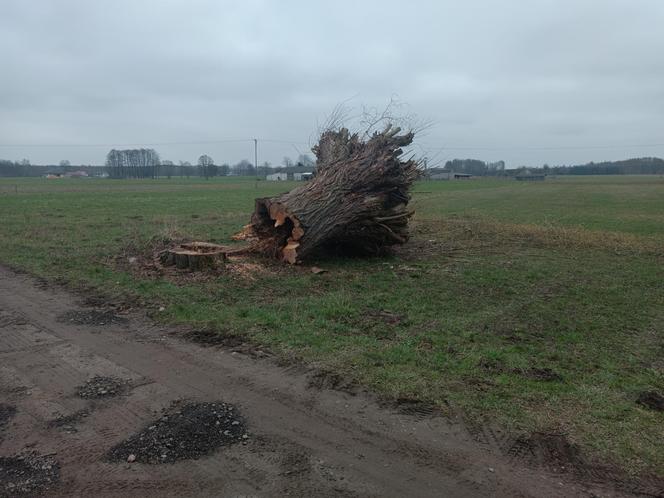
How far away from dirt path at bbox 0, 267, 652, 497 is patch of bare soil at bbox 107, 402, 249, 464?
60 mm

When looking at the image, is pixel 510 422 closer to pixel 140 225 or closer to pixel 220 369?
pixel 220 369

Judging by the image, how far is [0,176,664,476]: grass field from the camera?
13.5 ft

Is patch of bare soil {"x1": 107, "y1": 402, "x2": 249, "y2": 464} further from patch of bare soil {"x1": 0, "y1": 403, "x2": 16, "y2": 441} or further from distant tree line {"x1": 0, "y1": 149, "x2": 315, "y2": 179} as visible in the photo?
distant tree line {"x1": 0, "y1": 149, "x2": 315, "y2": 179}

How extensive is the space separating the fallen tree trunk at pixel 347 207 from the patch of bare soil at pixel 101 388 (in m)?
5.13

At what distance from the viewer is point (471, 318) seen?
255 inches

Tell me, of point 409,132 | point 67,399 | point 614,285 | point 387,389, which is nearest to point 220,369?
point 67,399

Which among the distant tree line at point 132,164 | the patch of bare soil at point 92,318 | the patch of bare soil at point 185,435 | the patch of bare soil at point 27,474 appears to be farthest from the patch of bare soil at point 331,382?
the distant tree line at point 132,164

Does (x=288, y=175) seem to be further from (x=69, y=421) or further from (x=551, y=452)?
(x=551, y=452)

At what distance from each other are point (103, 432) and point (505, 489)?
106 inches

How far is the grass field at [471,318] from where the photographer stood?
410 cm

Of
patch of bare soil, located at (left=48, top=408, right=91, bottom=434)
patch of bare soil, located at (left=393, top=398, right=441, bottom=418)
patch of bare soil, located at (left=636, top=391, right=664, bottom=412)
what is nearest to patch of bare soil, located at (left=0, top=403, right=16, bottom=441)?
patch of bare soil, located at (left=48, top=408, right=91, bottom=434)

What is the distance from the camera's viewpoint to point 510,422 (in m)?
3.82

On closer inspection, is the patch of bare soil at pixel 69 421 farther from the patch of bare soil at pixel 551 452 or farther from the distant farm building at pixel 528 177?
the distant farm building at pixel 528 177

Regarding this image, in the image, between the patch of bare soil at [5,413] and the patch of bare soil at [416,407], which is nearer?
the patch of bare soil at [5,413]
